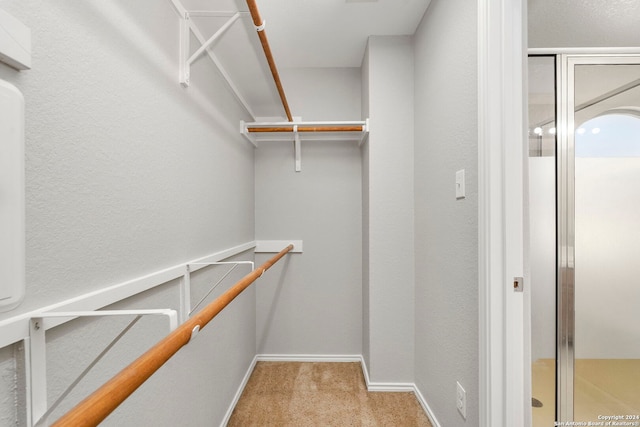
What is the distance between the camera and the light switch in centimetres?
128

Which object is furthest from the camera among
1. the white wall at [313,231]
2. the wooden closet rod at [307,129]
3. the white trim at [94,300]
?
the white wall at [313,231]

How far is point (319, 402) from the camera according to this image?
1811 millimetres

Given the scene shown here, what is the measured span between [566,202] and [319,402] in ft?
6.26

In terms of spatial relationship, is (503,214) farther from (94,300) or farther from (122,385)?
(94,300)

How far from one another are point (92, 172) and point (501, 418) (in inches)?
60.3

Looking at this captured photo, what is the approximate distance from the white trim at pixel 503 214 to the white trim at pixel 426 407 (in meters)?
0.61

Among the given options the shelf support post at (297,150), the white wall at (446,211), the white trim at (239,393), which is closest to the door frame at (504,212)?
the white wall at (446,211)

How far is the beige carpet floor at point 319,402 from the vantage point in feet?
5.41

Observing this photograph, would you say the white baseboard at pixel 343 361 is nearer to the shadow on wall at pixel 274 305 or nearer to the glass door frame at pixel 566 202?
the shadow on wall at pixel 274 305

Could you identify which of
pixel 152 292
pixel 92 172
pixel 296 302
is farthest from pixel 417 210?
pixel 92 172

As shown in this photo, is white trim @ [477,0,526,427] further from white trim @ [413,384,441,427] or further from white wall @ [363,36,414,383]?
white wall @ [363,36,414,383]

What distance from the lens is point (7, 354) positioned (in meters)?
0.50

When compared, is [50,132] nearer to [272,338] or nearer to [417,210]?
[417,210]

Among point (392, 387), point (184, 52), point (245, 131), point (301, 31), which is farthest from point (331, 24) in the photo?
point (392, 387)
